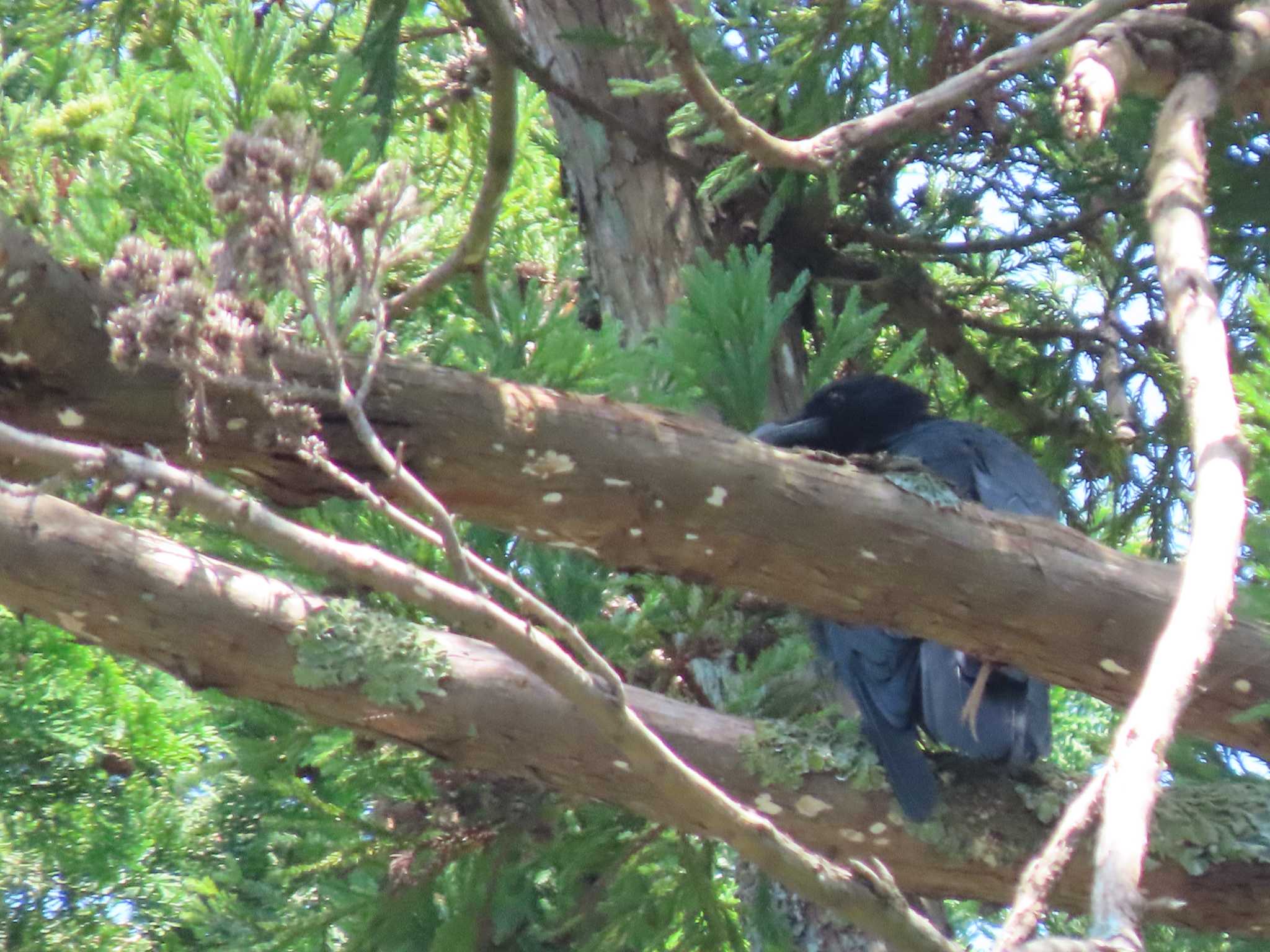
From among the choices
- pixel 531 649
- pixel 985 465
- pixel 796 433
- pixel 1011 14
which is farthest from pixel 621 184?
pixel 531 649

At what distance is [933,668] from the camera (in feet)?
9.20

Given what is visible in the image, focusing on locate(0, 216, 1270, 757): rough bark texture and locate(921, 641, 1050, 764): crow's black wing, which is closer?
locate(0, 216, 1270, 757): rough bark texture

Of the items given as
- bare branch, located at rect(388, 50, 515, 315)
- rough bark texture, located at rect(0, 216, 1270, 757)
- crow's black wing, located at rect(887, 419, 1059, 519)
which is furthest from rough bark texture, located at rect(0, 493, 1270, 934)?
bare branch, located at rect(388, 50, 515, 315)

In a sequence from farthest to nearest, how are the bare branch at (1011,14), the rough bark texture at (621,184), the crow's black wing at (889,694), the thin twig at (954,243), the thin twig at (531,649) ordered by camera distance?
the thin twig at (954,243) → the rough bark texture at (621,184) → the crow's black wing at (889,694) → the bare branch at (1011,14) → the thin twig at (531,649)

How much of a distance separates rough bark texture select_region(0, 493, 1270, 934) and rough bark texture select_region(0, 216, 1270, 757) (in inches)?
6.9

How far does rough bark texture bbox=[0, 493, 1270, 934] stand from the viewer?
202 centimetres

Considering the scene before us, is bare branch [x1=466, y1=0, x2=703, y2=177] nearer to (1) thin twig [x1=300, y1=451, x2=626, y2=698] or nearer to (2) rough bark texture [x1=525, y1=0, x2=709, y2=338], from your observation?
(2) rough bark texture [x1=525, y1=0, x2=709, y2=338]

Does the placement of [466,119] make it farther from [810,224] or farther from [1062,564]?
[1062,564]

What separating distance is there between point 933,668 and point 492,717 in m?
0.98

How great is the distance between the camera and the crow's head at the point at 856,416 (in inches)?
132

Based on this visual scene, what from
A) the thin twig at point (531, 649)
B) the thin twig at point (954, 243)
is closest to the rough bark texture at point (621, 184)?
the thin twig at point (954, 243)

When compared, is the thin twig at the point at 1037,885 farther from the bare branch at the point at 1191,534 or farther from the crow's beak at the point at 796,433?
the crow's beak at the point at 796,433

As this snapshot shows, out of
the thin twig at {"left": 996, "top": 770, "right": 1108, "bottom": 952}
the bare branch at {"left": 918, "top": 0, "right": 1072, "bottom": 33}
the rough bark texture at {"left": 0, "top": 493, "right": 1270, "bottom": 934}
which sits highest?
the bare branch at {"left": 918, "top": 0, "right": 1072, "bottom": 33}

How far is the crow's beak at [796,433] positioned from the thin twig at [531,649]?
189 centimetres
